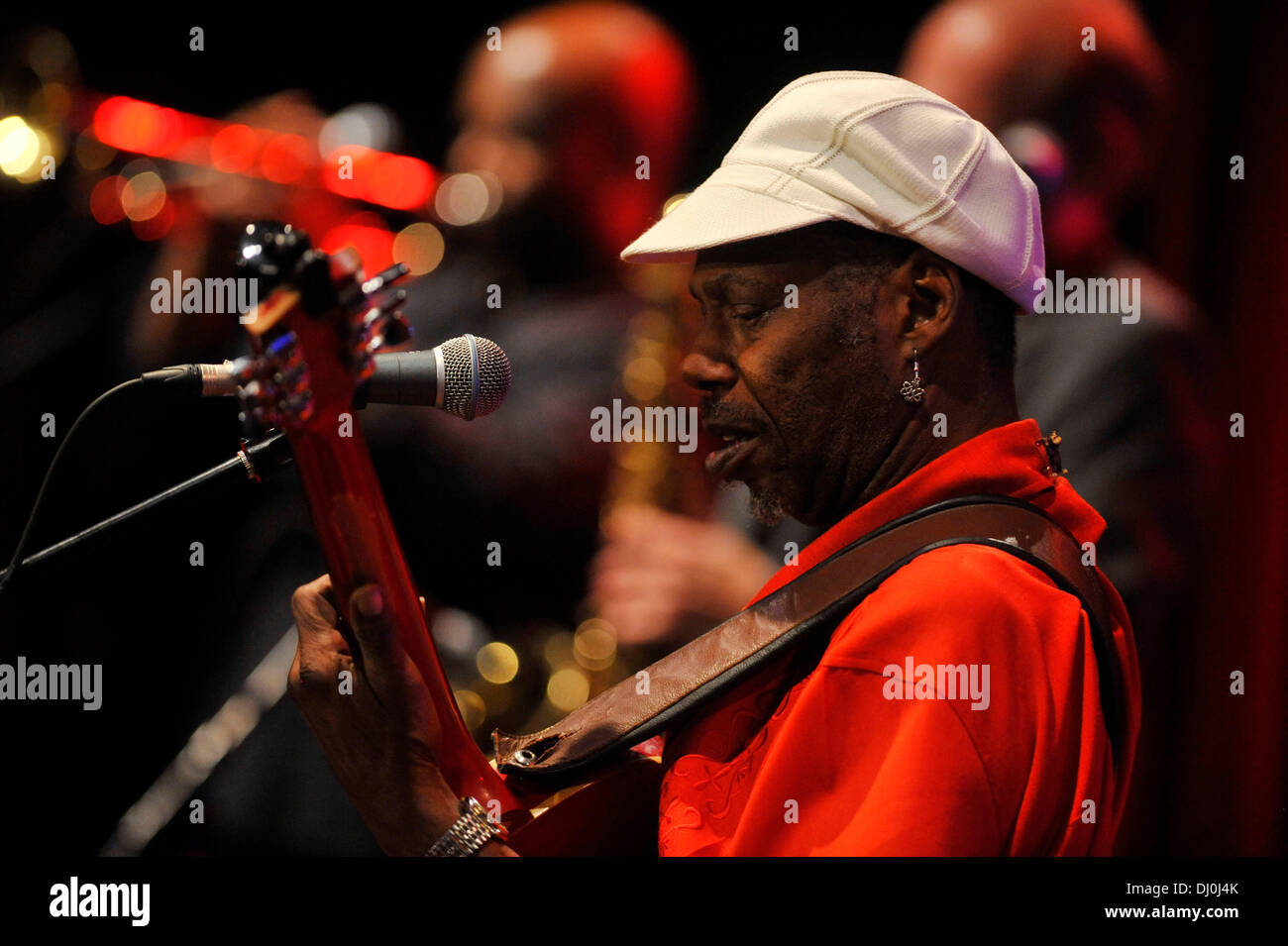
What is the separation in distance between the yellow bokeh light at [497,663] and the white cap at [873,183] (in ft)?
7.36

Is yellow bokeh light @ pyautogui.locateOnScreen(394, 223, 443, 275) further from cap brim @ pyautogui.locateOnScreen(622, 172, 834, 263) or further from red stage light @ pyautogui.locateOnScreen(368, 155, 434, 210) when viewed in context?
cap brim @ pyautogui.locateOnScreen(622, 172, 834, 263)

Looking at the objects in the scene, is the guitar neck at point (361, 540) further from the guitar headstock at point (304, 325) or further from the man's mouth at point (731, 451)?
the man's mouth at point (731, 451)

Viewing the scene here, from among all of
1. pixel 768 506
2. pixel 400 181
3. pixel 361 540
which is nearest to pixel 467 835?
pixel 361 540

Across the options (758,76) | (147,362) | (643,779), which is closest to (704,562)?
(643,779)

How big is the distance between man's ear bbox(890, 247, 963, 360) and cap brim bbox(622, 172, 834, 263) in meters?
0.17

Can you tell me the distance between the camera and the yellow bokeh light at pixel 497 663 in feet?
12.0

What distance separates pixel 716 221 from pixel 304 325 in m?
0.64

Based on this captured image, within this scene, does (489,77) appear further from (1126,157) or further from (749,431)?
(749,431)

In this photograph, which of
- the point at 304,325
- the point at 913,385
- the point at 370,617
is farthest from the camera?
the point at 913,385

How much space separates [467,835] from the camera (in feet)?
4.84

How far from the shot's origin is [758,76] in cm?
336

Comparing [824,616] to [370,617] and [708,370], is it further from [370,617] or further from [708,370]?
[370,617]

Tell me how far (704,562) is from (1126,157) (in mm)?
1593

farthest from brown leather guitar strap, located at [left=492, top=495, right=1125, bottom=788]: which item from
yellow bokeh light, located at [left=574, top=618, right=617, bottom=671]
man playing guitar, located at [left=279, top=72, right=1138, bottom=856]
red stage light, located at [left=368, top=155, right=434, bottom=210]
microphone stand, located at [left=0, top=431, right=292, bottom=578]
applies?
red stage light, located at [left=368, top=155, right=434, bottom=210]
